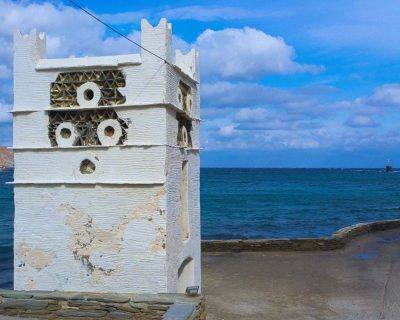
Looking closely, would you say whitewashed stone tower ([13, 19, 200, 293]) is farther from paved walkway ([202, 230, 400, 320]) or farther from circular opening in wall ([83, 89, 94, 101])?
paved walkway ([202, 230, 400, 320])

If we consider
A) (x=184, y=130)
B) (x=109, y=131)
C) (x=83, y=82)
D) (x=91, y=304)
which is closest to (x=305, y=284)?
(x=184, y=130)

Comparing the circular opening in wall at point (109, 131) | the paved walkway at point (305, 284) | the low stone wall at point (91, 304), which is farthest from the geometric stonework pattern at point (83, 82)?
the paved walkway at point (305, 284)

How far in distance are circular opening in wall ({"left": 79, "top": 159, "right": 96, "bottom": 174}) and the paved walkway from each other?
4596 millimetres

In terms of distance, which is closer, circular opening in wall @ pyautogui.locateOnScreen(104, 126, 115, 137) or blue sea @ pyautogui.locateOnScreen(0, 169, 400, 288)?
circular opening in wall @ pyautogui.locateOnScreen(104, 126, 115, 137)

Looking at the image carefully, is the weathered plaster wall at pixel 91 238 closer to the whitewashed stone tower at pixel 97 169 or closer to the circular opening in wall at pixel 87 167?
the whitewashed stone tower at pixel 97 169

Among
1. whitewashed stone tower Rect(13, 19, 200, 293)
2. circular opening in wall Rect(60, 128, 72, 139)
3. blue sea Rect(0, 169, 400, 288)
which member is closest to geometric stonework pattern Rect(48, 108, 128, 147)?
whitewashed stone tower Rect(13, 19, 200, 293)

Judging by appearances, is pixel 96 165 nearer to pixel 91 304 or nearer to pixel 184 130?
pixel 184 130

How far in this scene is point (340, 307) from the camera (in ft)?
43.2

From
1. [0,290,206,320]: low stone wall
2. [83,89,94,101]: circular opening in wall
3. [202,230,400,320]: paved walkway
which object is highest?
[83,89,94,101]: circular opening in wall

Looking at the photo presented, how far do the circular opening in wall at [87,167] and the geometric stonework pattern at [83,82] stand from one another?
3.85 ft

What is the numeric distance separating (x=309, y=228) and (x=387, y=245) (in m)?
20.9

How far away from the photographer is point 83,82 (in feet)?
35.0

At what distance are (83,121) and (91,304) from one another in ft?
11.7

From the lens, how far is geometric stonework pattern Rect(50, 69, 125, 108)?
1053 centimetres
